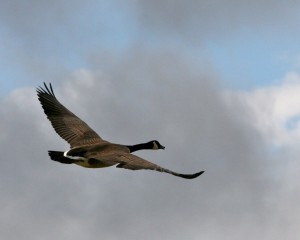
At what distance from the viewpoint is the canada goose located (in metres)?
28.7

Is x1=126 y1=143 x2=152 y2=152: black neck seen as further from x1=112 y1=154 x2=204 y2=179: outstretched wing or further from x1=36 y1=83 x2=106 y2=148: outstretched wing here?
x1=112 y1=154 x2=204 y2=179: outstretched wing

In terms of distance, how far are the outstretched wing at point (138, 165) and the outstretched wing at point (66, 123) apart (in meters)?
4.87

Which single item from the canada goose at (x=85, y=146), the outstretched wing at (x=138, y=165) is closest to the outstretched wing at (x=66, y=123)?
the canada goose at (x=85, y=146)

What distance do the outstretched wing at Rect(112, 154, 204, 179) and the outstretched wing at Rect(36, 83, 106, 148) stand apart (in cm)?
487

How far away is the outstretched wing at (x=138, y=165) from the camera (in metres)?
26.2

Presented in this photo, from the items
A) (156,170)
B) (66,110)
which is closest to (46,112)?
(66,110)

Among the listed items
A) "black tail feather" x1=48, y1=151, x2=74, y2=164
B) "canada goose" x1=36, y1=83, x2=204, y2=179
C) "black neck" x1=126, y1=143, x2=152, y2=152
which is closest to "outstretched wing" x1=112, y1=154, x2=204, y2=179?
"canada goose" x1=36, y1=83, x2=204, y2=179

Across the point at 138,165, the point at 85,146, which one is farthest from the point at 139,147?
the point at 138,165

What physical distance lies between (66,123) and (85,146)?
13.1ft

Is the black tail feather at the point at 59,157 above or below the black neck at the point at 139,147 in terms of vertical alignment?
below

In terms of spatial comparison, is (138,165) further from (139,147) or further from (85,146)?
(139,147)

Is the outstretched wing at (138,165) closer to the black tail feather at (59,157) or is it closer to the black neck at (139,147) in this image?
the black tail feather at (59,157)

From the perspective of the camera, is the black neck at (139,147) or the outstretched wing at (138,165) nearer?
the outstretched wing at (138,165)

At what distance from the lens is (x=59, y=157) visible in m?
31.6
